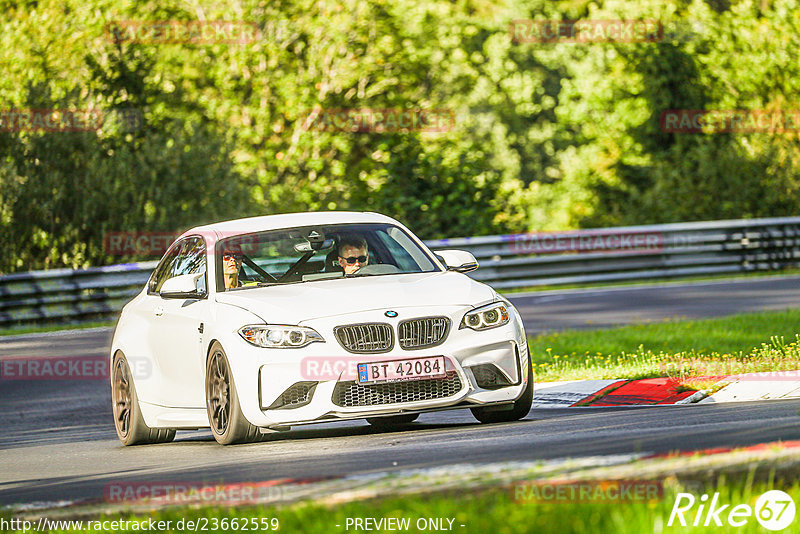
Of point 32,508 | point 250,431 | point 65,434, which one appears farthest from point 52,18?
point 32,508

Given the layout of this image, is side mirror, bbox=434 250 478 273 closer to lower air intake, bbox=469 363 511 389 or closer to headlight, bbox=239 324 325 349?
lower air intake, bbox=469 363 511 389

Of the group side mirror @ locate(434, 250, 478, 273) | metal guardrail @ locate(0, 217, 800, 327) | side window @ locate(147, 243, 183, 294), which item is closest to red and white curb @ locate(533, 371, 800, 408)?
side mirror @ locate(434, 250, 478, 273)

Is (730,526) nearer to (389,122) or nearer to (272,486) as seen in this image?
(272,486)

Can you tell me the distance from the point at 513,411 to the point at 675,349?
4.43 meters

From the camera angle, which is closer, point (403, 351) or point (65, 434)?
point (403, 351)

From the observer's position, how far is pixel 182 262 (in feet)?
37.1

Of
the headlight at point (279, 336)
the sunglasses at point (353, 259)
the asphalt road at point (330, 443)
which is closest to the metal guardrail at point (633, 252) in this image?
the asphalt road at point (330, 443)

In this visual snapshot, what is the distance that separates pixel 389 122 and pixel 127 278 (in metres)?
15.6

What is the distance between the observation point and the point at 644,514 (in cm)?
525

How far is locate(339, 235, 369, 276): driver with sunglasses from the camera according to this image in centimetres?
1062

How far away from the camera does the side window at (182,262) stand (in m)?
10.8

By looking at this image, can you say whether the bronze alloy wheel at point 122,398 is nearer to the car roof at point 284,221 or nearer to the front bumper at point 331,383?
the car roof at point 284,221

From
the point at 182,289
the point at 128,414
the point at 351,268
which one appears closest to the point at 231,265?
the point at 182,289

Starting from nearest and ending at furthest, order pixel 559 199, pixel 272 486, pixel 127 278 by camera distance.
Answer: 1. pixel 272 486
2. pixel 127 278
3. pixel 559 199
